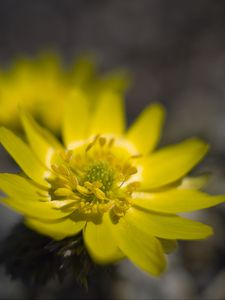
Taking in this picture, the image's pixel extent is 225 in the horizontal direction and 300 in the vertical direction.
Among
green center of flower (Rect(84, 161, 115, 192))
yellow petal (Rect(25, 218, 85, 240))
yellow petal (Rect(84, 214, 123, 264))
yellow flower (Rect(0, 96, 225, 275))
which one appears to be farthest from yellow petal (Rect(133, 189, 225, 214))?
yellow petal (Rect(25, 218, 85, 240))

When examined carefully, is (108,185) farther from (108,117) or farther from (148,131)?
(108,117)

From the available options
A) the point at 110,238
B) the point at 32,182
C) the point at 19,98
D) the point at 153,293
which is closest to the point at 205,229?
the point at 110,238

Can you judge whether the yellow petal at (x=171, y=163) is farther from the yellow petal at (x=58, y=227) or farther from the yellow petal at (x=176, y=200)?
the yellow petal at (x=58, y=227)

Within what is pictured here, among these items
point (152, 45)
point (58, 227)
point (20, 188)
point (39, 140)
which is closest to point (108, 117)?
point (39, 140)

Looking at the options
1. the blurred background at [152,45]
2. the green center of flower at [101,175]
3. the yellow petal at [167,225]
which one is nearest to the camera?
the yellow petal at [167,225]

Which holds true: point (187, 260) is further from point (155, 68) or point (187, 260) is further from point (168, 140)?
point (155, 68)

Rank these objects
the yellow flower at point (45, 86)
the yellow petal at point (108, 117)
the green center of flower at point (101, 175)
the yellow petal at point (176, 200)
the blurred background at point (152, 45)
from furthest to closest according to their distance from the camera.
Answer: the blurred background at point (152, 45) → the yellow flower at point (45, 86) → the yellow petal at point (108, 117) → the green center of flower at point (101, 175) → the yellow petal at point (176, 200)

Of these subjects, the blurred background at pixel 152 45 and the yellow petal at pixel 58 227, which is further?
the blurred background at pixel 152 45

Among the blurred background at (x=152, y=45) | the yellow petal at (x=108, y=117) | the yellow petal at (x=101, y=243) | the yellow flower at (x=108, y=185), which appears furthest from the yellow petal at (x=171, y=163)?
the blurred background at (x=152, y=45)
